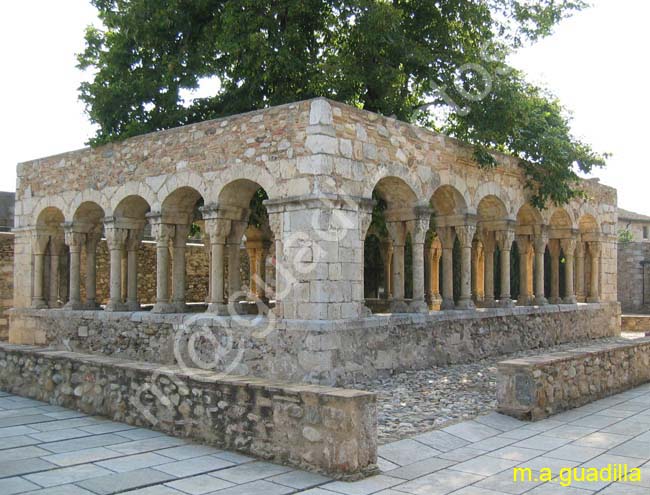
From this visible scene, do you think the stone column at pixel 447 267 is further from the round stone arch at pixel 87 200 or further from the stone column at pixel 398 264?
the round stone arch at pixel 87 200

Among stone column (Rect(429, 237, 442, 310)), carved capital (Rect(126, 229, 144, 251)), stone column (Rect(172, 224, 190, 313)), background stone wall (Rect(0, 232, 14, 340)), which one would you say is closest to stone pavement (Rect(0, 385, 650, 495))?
stone column (Rect(172, 224, 190, 313))

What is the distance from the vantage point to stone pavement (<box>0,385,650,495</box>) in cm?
465

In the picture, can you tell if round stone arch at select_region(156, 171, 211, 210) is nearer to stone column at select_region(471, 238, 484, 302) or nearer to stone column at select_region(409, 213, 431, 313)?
stone column at select_region(409, 213, 431, 313)

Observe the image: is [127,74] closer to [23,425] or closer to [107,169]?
[107,169]

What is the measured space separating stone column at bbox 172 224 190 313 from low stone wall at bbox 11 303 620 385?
0.55m

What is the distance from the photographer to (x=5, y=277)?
15.1 metres

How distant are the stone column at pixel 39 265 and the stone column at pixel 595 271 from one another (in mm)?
11727

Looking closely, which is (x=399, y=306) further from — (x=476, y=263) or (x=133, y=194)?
(x=476, y=263)

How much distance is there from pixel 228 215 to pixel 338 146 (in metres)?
2.15

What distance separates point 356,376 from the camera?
8977mm

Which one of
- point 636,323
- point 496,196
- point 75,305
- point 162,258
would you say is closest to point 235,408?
point 162,258

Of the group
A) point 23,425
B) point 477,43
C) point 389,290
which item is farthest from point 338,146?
point 389,290

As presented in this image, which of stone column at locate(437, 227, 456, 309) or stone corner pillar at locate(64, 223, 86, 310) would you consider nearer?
stone column at locate(437, 227, 456, 309)

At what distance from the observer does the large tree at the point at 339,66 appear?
11859 millimetres
